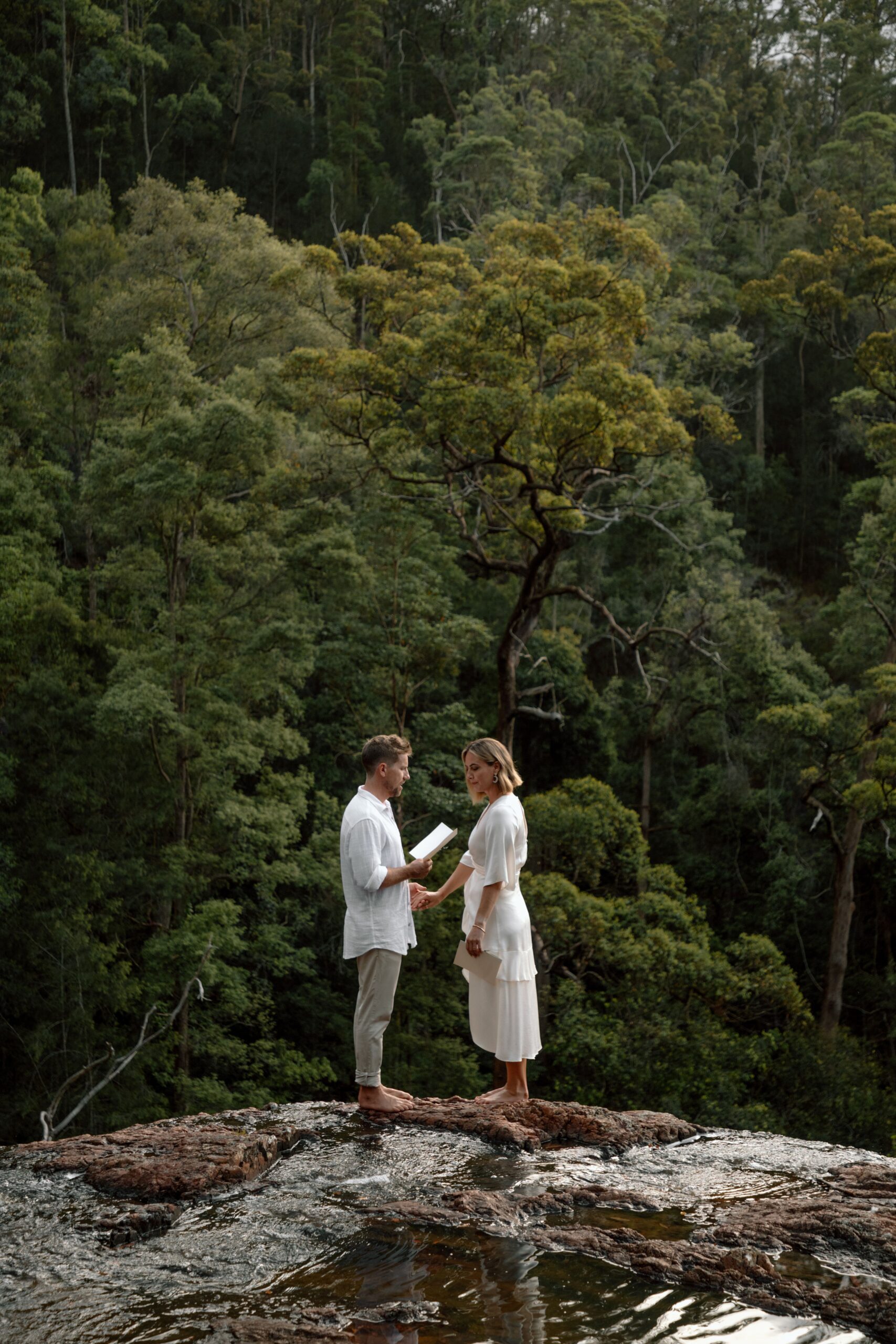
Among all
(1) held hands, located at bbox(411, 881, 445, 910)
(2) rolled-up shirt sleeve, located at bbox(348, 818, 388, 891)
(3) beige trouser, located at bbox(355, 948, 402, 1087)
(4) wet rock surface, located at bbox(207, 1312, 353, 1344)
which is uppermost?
(2) rolled-up shirt sleeve, located at bbox(348, 818, 388, 891)

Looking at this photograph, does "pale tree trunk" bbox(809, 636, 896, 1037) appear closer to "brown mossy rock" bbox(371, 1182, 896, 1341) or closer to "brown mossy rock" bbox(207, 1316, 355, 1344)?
"brown mossy rock" bbox(371, 1182, 896, 1341)

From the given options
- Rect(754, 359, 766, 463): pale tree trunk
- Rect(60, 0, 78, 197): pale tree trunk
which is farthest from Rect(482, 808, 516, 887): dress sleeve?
Rect(60, 0, 78, 197): pale tree trunk

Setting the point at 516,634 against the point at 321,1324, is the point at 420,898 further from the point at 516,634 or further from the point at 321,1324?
the point at 516,634

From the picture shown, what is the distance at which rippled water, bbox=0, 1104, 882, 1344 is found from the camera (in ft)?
9.27

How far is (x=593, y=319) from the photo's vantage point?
45.5 ft

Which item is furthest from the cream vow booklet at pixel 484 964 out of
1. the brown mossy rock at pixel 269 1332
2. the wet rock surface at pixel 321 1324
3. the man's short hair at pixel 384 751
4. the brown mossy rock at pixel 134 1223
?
the brown mossy rock at pixel 269 1332

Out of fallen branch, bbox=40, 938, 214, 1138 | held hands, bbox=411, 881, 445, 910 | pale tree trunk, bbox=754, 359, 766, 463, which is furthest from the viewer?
pale tree trunk, bbox=754, 359, 766, 463

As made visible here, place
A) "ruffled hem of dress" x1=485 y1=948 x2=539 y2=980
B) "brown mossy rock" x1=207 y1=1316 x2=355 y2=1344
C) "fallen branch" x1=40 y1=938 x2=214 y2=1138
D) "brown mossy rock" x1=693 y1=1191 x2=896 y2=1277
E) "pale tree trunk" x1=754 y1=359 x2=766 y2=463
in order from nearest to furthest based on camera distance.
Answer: "brown mossy rock" x1=207 y1=1316 x2=355 y2=1344
"brown mossy rock" x1=693 y1=1191 x2=896 y2=1277
"ruffled hem of dress" x1=485 y1=948 x2=539 y2=980
"fallen branch" x1=40 y1=938 x2=214 y2=1138
"pale tree trunk" x1=754 y1=359 x2=766 y2=463

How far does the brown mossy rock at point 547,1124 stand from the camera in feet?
14.3

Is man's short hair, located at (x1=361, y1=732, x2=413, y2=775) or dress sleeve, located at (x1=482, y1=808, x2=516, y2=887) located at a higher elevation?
Answer: man's short hair, located at (x1=361, y1=732, x2=413, y2=775)

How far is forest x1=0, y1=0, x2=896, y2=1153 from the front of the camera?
13961mm

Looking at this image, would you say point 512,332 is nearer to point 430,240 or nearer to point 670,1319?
point 670,1319

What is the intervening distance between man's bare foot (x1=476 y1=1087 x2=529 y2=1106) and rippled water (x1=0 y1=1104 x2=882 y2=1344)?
0.56 m

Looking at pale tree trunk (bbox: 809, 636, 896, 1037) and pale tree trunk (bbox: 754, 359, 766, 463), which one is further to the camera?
pale tree trunk (bbox: 754, 359, 766, 463)
